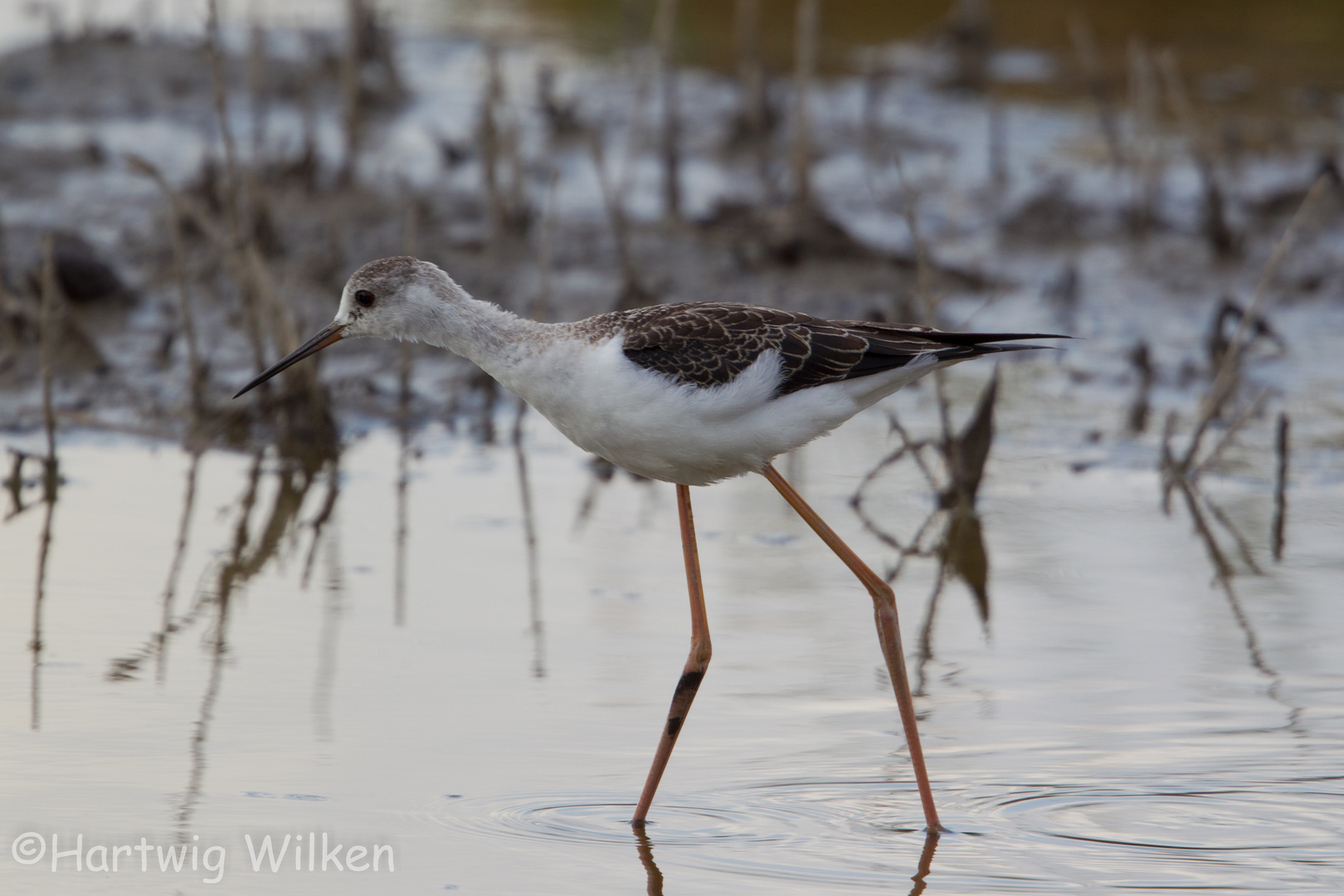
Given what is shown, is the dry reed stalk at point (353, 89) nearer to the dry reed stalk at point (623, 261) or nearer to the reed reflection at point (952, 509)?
the dry reed stalk at point (623, 261)

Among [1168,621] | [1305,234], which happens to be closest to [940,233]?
[1305,234]

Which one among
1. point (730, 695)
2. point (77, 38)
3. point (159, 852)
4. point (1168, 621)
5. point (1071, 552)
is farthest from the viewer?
point (77, 38)

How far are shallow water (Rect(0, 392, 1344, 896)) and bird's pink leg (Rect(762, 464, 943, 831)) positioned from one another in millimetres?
129

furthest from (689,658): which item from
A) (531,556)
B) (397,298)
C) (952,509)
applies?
(952,509)

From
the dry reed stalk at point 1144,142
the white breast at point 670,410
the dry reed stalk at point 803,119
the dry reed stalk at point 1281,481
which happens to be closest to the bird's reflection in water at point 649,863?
the white breast at point 670,410

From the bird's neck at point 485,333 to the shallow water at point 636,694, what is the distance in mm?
1062

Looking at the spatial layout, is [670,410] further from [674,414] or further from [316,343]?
[316,343]

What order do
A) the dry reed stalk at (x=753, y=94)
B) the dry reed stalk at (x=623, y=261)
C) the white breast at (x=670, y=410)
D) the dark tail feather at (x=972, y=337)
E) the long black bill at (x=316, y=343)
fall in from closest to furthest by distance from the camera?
the white breast at (x=670, y=410) < the dark tail feather at (x=972, y=337) < the long black bill at (x=316, y=343) < the dry reed stalk at (x=623, y=261) < the dry reed stalk at (x=753, y=94)

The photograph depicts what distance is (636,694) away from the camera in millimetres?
5383

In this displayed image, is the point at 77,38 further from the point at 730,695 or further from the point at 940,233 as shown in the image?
the point at 730,695

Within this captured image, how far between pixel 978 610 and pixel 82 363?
15.7 feet

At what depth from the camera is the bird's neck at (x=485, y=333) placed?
4746 millimetres

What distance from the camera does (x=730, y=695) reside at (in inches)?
213

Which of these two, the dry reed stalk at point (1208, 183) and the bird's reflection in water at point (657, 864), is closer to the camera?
the bird's reflection in water at point (657, 864)
